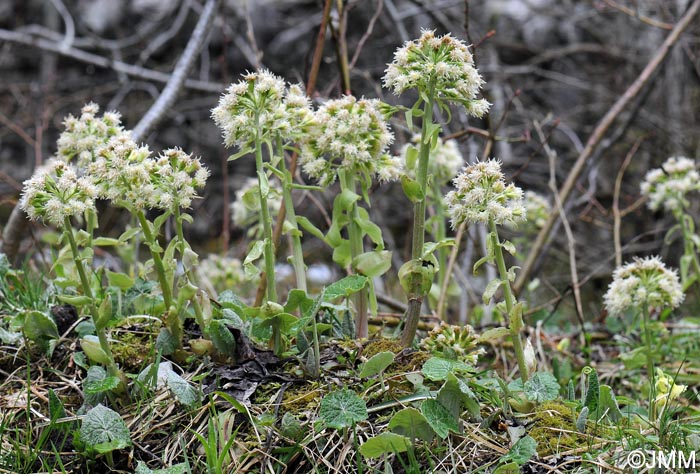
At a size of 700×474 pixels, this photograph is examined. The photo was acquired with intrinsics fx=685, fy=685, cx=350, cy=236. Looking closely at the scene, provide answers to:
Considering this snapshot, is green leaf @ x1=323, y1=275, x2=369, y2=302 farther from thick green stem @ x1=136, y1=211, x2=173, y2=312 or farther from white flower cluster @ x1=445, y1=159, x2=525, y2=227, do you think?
thick green stem @ x1=136, y1=211, x2=173, y2=312

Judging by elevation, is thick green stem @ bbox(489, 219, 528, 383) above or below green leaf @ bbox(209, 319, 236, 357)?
above

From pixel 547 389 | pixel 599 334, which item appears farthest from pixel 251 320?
pixel 599 334

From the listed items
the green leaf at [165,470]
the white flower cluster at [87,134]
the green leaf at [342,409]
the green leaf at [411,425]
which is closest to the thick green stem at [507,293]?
the green leaf at [411,425]

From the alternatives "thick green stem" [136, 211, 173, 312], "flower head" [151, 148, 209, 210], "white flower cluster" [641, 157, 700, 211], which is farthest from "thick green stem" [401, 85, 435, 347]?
"white flower cluster" [641, 157, 700, 211]

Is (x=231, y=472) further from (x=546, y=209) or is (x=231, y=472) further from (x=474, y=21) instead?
(x=474, y=21)

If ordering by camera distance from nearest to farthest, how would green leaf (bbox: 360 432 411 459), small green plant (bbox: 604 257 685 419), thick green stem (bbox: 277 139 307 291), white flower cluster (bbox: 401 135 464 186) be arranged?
green leaf (bbox: 360 432 411 459), thick green stem (bbox: 277 139 307 291), small green plant (bbox: 604 257 685 419), white flower cluster (bbox: 401 135 464 186)

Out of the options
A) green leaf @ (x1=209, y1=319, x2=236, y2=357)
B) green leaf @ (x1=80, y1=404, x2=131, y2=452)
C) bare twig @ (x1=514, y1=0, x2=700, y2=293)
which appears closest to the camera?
green leaf @ (x1=80, y1=404, x2=131, y2=452)

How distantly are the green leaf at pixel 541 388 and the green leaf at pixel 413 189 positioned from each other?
0.55 m

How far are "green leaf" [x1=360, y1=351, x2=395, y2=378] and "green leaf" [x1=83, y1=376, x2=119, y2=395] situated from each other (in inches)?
24.5

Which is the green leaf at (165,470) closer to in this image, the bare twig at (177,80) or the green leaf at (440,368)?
the green leaf at (440,368)

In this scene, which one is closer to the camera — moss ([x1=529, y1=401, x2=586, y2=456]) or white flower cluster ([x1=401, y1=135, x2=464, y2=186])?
moss ([x1=529, y1=401, x2=586, y2=456])

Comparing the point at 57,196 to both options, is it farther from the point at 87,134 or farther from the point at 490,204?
the point at 490,204

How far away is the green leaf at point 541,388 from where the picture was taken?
1.72 meters

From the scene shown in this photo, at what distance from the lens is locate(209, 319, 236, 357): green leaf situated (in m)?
1.84
